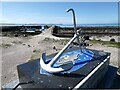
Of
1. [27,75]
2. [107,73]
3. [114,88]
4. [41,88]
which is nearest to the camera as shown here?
[41,88]

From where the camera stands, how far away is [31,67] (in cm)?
502

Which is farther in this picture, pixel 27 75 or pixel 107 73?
pixel 107 73

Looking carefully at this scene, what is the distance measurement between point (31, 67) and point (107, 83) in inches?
92.5

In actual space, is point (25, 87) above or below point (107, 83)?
above

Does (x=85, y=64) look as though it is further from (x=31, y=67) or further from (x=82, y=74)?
(x=31, y=67)

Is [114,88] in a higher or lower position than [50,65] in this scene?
lower

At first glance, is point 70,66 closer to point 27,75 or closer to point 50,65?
point 50,65

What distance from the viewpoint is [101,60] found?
212 inches

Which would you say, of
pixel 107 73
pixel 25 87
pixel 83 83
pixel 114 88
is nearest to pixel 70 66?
pixel 83 83

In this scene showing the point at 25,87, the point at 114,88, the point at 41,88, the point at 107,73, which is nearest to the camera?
the point at 41,88

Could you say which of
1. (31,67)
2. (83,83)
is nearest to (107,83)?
(83,83)

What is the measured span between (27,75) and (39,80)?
0.56m

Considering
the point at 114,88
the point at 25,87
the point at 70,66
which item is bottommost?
the point at 114,88

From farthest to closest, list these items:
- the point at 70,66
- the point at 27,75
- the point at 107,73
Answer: the point at 107,73
the point at 70,66
the point at 27,75
